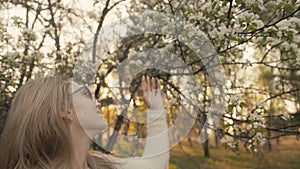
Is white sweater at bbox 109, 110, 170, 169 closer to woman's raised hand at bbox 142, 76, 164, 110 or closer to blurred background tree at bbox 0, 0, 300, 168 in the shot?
woman's raised hand at bbox 142, 76, 164, 110

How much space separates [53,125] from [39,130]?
5 centimetres

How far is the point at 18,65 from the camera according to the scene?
9.39ft

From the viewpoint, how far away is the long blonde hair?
3.94ft

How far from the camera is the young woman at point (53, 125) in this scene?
47.3 inches

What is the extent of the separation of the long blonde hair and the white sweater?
271 mm

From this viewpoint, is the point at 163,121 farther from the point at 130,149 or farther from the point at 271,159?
the point at 271,159

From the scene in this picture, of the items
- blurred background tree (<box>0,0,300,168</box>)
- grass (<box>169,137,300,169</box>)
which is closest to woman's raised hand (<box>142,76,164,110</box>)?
blurred background tree (<box>0,0,300,168</box>)

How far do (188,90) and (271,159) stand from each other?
6.91m

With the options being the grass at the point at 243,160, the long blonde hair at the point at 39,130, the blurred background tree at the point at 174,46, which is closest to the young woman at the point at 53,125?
the long blonde hair at the point at 39,130

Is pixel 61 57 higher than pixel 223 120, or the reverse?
pixel 61 57

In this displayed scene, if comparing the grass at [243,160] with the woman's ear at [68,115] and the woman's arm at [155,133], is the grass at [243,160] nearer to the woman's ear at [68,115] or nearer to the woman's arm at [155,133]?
the woman's arm at [155,133]

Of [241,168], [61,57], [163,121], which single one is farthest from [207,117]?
[241,168]

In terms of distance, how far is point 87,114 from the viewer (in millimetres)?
1204

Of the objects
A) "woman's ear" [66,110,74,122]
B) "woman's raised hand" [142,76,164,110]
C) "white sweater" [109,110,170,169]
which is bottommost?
"white sweater" [109,110,170,169]
